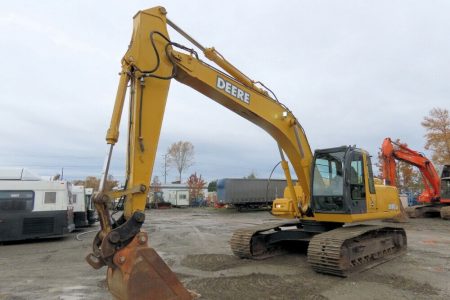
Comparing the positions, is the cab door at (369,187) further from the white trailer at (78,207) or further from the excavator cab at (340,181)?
the white trailer at (78,207)

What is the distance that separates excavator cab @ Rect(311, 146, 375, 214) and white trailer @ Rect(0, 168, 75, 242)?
32.5 ft

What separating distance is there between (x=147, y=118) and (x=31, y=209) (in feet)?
33.7

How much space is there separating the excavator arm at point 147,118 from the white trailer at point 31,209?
9.42 m

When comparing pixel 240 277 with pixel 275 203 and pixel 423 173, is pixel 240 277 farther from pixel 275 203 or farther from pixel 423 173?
pixel 423 173

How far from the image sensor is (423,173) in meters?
21.8

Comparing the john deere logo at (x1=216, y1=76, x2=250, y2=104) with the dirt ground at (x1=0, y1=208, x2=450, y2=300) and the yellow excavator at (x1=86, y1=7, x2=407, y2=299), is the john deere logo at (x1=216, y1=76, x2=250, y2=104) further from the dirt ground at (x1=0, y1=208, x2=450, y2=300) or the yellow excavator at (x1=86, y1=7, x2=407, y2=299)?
the dirt ground at (x1=0, y1=208, x2=450, y2=300)

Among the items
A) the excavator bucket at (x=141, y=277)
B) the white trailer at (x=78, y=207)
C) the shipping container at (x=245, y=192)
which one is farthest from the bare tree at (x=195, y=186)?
the excavator bucket at (x=141, y=277)

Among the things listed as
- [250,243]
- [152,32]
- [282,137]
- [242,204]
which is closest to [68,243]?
[250,243]

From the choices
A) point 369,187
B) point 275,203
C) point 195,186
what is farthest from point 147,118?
point 195,186

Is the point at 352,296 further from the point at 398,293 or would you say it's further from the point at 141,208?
the point at 141,208

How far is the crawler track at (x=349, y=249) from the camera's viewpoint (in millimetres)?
7434

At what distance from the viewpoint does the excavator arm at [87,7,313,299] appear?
15.5 ft

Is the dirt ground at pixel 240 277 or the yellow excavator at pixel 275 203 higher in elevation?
the yellow excavator at pixel 275 203

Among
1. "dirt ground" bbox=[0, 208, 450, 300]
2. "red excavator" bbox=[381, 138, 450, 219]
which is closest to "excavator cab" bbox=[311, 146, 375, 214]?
"dirt ground" bbox=[0, 208, 450, 300]
